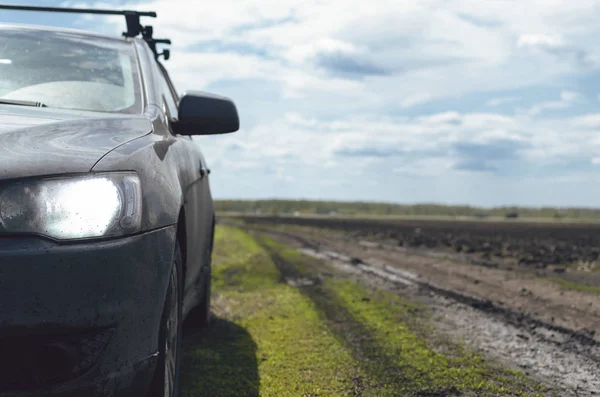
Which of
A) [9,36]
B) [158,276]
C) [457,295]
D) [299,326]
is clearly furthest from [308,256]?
[158,276]

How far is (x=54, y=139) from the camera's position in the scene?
98.1 inches

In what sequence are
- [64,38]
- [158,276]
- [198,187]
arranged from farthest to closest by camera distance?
[198,187] → [64,38] → [158,276]

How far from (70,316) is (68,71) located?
6.45 ft

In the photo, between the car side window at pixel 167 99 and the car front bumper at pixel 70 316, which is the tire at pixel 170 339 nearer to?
the car front bumper at pixel 70 316

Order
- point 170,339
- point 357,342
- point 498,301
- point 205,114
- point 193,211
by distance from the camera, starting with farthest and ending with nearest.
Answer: point 498,301 < point 357,342 < point 193,211 < point 205,114 < point 170,339

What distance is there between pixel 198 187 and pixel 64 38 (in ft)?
3.89

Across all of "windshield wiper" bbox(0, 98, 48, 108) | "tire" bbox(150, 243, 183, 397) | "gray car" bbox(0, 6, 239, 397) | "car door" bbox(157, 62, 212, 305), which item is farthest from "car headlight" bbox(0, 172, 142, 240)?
"car door" bbox(157, 62, 212, 305)

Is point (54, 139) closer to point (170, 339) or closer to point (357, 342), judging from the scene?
point (170, 339)

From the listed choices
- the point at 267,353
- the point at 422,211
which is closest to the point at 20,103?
the point at 267,353

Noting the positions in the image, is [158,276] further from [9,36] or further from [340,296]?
[340,296]

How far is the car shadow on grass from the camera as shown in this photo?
3.82 metres

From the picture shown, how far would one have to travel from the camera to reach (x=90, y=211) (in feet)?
7.57

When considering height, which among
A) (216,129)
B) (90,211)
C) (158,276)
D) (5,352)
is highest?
(216,129)

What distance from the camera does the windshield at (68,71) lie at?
3.44m
